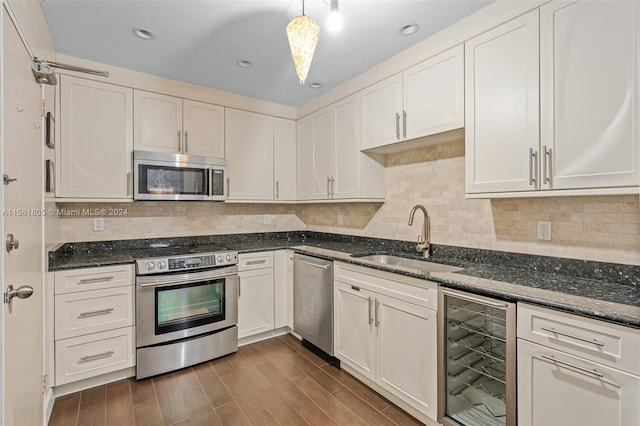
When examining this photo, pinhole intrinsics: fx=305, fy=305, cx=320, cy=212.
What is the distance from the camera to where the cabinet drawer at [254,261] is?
2.97m

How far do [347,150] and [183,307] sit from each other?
6.67 feet

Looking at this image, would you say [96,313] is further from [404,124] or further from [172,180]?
[404,124]

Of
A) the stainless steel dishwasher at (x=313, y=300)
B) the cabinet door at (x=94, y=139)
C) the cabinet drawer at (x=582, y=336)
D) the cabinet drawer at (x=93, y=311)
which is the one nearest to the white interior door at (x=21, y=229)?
the cabinet drawer at (x=93, y=311)

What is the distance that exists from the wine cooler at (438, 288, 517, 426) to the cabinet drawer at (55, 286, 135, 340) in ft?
7.61

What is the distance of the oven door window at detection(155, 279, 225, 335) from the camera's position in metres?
2.50

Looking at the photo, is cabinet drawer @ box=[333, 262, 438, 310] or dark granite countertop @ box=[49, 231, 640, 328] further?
cabinet drawer @ box=[333, 262, 438, 310]

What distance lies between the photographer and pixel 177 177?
9.35 feet

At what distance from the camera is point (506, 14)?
1747 mm

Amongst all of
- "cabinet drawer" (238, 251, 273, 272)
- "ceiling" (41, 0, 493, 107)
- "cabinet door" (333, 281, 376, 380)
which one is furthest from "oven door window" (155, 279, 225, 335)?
"ceiling" (41, 0, 493, 107)

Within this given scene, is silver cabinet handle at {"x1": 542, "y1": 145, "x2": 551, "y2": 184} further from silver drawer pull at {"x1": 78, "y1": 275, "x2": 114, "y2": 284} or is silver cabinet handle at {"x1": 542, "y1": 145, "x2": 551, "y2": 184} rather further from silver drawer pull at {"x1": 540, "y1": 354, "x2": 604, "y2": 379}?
silver drawer pull at {"x1": 78, "y1": 275, "x2": 114, "y2": 284}

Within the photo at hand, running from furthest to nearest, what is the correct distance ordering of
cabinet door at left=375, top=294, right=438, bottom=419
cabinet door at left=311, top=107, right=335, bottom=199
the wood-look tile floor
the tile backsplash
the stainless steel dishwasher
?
cabinet door at left=311, top=107, right=335, bottom=199 → the stainless steel dishwasher → the wood-look tile floor → cabinet door at left=375, top=294, right=438, bottom=419 → the tile backsplash

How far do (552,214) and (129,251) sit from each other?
3.36 meters

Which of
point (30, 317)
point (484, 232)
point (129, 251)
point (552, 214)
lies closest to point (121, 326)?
point (129, 251)

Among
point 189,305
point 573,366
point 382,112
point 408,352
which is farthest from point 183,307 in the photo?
point 573,366
